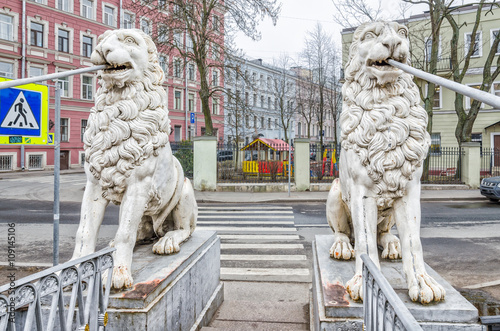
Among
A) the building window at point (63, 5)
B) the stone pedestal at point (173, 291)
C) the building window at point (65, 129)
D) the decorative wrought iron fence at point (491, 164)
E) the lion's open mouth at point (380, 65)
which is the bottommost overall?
the stone pedestal at point (173, 291)

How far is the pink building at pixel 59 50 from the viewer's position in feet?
74.0

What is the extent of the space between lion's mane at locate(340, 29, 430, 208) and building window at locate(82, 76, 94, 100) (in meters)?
28.4

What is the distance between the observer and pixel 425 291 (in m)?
2.12

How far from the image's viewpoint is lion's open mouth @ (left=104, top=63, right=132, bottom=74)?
8.32 feet

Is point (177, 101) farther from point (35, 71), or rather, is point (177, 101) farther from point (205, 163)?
point (205, 163)

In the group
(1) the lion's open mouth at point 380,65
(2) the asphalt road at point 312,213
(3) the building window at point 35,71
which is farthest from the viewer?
(3) the building window at point 35,71

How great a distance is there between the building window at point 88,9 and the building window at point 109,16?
1126mm

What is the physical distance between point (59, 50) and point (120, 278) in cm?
2830

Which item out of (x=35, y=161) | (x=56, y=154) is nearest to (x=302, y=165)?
(x=56, y=154)

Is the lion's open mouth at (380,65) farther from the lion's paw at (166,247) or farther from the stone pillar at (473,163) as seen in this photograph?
the stone pillar at (473,163)

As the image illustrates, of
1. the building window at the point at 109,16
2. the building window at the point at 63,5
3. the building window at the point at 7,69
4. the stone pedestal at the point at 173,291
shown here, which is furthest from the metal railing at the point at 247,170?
the building window at the point at 109,16

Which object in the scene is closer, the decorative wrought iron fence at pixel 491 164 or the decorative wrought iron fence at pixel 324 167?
the decorative wrought iron fence at pixel 324 167

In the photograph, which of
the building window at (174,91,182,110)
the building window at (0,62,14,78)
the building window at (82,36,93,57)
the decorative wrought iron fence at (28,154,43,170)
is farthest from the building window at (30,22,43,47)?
the building window at (174,91,182,110)

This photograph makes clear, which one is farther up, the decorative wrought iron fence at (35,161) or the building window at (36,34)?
the building window at (36,34)
